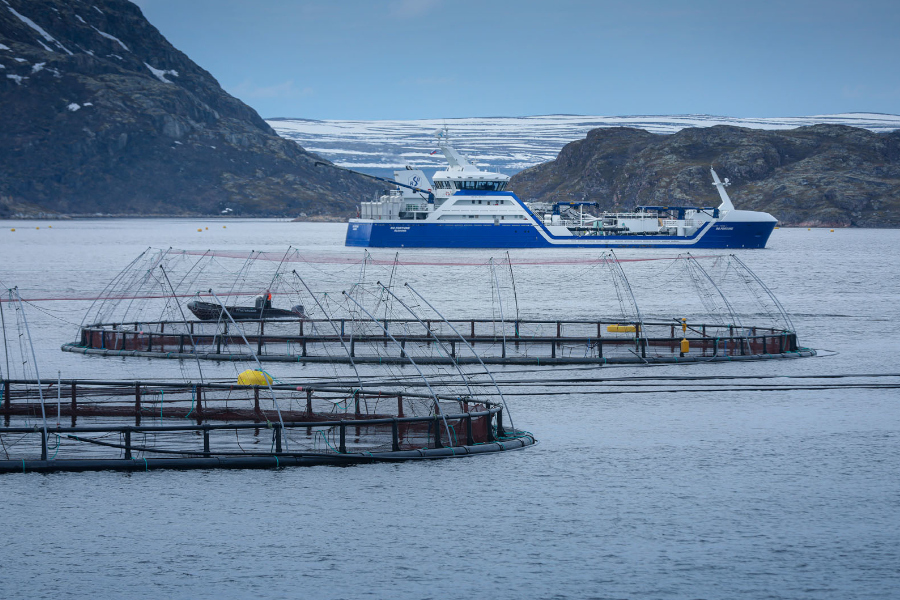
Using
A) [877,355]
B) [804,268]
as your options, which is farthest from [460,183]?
[877,355]

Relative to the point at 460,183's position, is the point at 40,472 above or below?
below

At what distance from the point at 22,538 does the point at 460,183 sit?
13696 cm

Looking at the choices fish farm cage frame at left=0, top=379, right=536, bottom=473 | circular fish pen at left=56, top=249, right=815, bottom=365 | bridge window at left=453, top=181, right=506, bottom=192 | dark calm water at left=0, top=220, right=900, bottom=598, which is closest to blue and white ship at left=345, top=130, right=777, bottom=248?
bridge window at left=453, top=181, right=506, bottom=192

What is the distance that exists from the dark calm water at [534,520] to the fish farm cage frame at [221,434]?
762mm

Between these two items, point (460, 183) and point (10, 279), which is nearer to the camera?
point (10, 279)

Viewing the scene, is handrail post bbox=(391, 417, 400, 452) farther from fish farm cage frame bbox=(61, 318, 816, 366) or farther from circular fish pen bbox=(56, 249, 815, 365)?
fish farm cage frame bbox=(61, 318, 816, 366)

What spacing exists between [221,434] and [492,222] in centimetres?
12633

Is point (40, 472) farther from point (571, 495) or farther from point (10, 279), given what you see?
point (10, 279)

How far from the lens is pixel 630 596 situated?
729 inches

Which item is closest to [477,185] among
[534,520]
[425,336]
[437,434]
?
[425,336]

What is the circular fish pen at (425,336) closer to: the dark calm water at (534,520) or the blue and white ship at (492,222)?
the dark calm water at (534,520)

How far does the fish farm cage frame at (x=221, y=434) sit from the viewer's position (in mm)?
26703

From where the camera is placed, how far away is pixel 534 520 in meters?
22.8

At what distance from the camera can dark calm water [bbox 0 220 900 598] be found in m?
19.2
